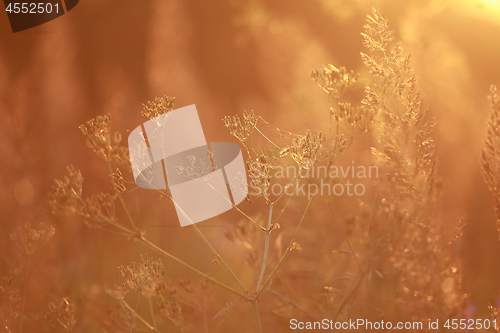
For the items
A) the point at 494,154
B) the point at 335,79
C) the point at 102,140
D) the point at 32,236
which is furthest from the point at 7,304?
the point at 494,154

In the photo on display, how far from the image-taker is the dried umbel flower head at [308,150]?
571 millimetres

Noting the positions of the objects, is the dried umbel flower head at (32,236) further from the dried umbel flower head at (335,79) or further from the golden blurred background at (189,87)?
the dried umbel flower head at (335,79)

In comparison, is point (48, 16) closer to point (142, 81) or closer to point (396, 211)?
point (142, 81)

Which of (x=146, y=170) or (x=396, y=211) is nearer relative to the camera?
(x=396, y=211)

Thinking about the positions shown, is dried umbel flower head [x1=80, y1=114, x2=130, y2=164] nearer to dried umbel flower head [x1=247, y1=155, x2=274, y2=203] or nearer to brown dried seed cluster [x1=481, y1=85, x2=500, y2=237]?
dried umbel flower head [x1=247, y1=155, x2=274, y2=203]

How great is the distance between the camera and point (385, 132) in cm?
61

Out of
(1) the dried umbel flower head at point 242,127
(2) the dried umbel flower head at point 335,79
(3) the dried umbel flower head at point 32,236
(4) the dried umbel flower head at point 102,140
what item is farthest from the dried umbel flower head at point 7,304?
(2) the dried umbel flower head at point 335,79

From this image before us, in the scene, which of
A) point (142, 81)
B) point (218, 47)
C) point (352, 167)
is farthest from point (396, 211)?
point (142, 81)

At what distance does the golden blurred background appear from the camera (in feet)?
3.01

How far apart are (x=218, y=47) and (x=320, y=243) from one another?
883 mm

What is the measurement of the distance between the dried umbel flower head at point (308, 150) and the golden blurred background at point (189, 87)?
0.33 m

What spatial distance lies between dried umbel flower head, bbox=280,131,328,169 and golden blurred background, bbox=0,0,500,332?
33 centimetres

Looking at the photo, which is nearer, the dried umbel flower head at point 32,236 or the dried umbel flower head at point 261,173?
the dried umbel flower head at point 261,173

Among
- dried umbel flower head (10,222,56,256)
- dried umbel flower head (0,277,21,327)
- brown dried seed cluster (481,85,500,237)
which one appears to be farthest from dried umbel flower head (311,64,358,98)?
dried umbel flower head (0,277,21,327)
